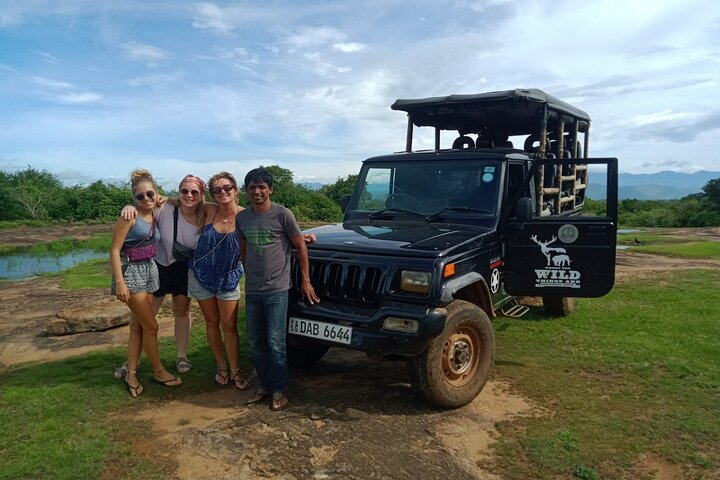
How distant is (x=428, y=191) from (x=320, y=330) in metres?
1.98

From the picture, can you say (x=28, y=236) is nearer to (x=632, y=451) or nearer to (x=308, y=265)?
(x=308, y=265)

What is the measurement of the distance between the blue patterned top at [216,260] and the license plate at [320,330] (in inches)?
24.8

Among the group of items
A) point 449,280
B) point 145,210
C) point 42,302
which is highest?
point 145,210

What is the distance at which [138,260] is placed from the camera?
4.24 metres

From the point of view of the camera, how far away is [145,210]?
4.23 m

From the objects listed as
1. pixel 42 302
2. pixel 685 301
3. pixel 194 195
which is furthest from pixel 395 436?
pixel 42 302

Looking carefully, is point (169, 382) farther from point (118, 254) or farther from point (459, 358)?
point (459, 358)

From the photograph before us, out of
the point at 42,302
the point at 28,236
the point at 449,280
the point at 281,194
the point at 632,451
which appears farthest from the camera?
the point at 281,194

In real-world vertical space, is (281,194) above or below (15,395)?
above

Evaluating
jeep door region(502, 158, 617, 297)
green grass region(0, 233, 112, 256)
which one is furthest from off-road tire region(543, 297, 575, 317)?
green grass region(0, 233, 112, 256)

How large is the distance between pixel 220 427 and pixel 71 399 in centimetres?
142

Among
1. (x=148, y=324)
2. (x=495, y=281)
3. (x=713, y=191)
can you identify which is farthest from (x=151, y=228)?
(x=713, y=191)

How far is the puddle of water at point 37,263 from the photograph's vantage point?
→ 1424 cm

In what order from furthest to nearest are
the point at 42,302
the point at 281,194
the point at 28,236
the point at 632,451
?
1. the point at 281,194
2. the point at 28,236
3. the point at 42,302
4. the point at 632,451
